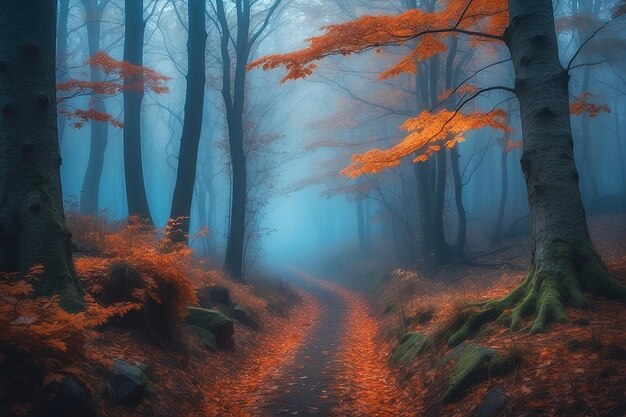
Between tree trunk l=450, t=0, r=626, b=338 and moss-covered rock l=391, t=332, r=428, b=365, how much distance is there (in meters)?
1.07

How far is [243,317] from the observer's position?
10.5 meters

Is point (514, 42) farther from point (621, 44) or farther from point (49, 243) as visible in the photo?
point (621, 44)

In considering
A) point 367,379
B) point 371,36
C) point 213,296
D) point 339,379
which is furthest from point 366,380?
point 371,36

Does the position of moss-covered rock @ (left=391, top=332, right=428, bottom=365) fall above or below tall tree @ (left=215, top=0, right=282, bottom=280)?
below

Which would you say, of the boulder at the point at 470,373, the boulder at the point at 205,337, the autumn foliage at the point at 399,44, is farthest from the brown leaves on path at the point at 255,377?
the autumn foliage at the point at 399,44

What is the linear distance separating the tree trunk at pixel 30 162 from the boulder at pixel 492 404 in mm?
4646

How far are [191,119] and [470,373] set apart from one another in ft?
34.9

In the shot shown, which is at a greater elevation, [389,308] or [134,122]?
[134,122]

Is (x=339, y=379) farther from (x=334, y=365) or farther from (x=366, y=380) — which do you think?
(x=334, y=365)

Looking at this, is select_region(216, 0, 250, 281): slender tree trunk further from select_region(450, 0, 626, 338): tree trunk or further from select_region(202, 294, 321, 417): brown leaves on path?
select_region(450, 0, 626, 338): tree trunk

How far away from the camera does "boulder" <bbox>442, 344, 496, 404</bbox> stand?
462 cm

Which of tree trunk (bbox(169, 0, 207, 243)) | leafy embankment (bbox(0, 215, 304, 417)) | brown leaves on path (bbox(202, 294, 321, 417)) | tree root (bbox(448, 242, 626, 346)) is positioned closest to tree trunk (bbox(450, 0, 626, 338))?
tree root (bbox(448, 242, 626, 346))

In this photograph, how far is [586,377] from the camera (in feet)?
11.9

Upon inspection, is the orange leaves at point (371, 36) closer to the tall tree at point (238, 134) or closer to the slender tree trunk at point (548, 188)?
the slender tree trunk at point (548, 188)
